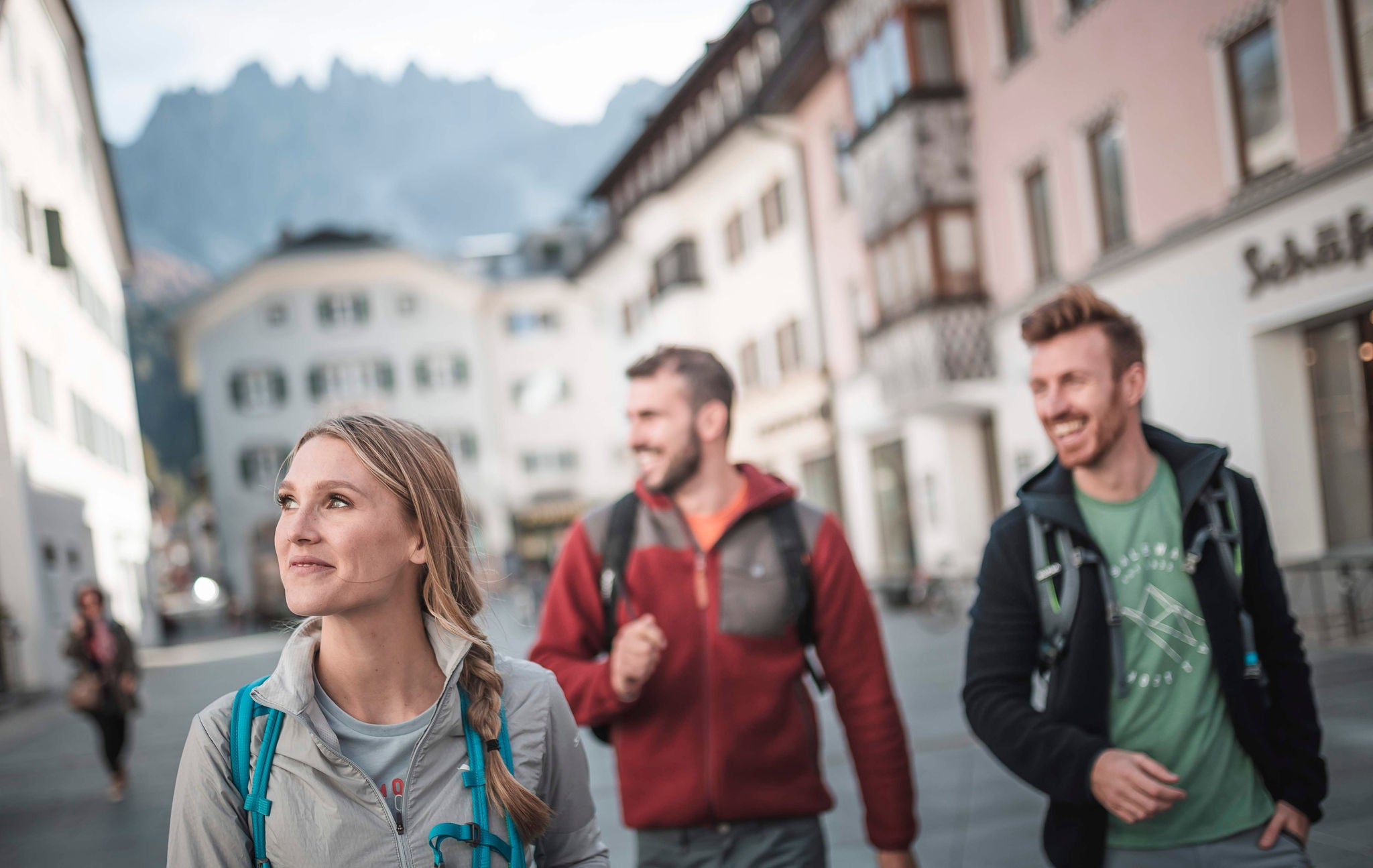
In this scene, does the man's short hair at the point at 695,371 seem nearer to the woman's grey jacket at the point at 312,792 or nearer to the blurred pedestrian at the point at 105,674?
the woman's grey jacket at the point at 312,792

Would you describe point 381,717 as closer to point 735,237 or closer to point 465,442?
point 735,237

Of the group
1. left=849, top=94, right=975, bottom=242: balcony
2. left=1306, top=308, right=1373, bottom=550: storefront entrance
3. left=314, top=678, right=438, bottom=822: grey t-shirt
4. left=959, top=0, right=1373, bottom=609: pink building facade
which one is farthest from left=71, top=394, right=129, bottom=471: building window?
left=314, top=678, right=438, bottom=822: grey t-shirt

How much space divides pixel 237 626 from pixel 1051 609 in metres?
44.8

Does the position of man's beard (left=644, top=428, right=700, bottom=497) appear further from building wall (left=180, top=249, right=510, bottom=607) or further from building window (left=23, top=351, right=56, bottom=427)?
building wall (left=180, top=249, right=510, bottom=607)

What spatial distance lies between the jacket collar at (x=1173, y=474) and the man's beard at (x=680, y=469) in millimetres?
966

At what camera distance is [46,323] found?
25922 millimetres

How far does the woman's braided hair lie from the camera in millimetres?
2236

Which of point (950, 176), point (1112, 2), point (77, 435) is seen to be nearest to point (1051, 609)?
point (1112, 2)

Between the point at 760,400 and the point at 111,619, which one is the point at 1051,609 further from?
the point at 760,400

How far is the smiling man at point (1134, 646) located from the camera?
9.63 ft

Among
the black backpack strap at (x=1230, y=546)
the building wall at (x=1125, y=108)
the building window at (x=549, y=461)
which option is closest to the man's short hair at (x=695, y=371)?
the black backpack strap at (x=1230, y=546)

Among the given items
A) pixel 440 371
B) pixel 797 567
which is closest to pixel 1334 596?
pixel 797 567

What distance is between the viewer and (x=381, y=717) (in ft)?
7.48

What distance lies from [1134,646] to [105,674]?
30.4ft
